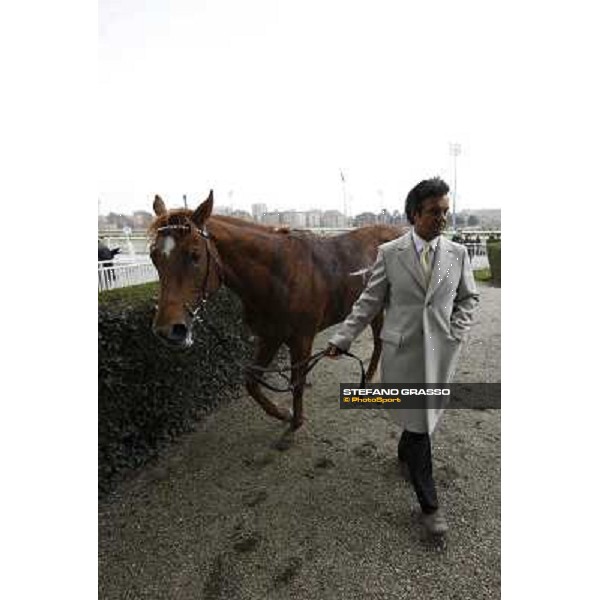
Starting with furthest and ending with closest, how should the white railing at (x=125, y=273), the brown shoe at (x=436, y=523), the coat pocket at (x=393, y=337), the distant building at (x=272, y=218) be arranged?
the white railing at (x=125, y=273) → the distant building at (x=272, y=218) → the brown shoe at (x=436, y=523) → the coat pocket at (x=393, y=337)

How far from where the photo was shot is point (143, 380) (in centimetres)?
248

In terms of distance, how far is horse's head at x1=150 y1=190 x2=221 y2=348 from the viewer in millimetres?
1884

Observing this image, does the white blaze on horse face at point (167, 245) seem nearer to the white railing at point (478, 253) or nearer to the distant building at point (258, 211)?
the distant building at point (258, 211)

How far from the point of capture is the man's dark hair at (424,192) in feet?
5.67

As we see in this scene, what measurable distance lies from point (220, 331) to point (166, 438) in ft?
3.07

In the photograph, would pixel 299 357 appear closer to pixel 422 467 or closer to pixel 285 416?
pixel 285 416

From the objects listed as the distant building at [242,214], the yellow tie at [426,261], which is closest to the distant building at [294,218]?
the distant building at [242,214]

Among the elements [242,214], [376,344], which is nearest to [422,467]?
[376,344]

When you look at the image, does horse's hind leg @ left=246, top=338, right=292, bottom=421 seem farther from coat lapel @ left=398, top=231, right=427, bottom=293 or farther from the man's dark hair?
the man's dark hair

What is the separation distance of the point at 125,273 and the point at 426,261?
2.91 meters

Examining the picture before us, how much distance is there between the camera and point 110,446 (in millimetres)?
2322

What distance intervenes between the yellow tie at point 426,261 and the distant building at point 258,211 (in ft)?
4.24

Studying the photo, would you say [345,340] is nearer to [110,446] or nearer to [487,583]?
[487,583]
